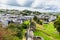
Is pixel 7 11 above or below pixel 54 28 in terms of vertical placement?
above

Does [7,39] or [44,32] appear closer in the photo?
[7,39]

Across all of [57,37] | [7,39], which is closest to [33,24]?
[57,37]

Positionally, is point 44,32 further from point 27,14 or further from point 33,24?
point 27,14

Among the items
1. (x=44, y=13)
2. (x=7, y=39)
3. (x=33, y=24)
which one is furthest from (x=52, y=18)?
(x=7, y=39)

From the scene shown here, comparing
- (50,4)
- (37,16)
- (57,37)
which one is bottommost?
(57,37)

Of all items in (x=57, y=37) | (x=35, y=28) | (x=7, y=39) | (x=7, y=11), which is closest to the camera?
(x=7, y=39)

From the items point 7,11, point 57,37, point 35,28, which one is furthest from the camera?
point 7,11

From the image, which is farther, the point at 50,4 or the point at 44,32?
the point at 50,4

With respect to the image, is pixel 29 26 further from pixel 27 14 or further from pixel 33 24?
pixel 27 14

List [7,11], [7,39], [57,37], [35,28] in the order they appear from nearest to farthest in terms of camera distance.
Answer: [7,39] → [57,37] → [35,28] → [7,11]
